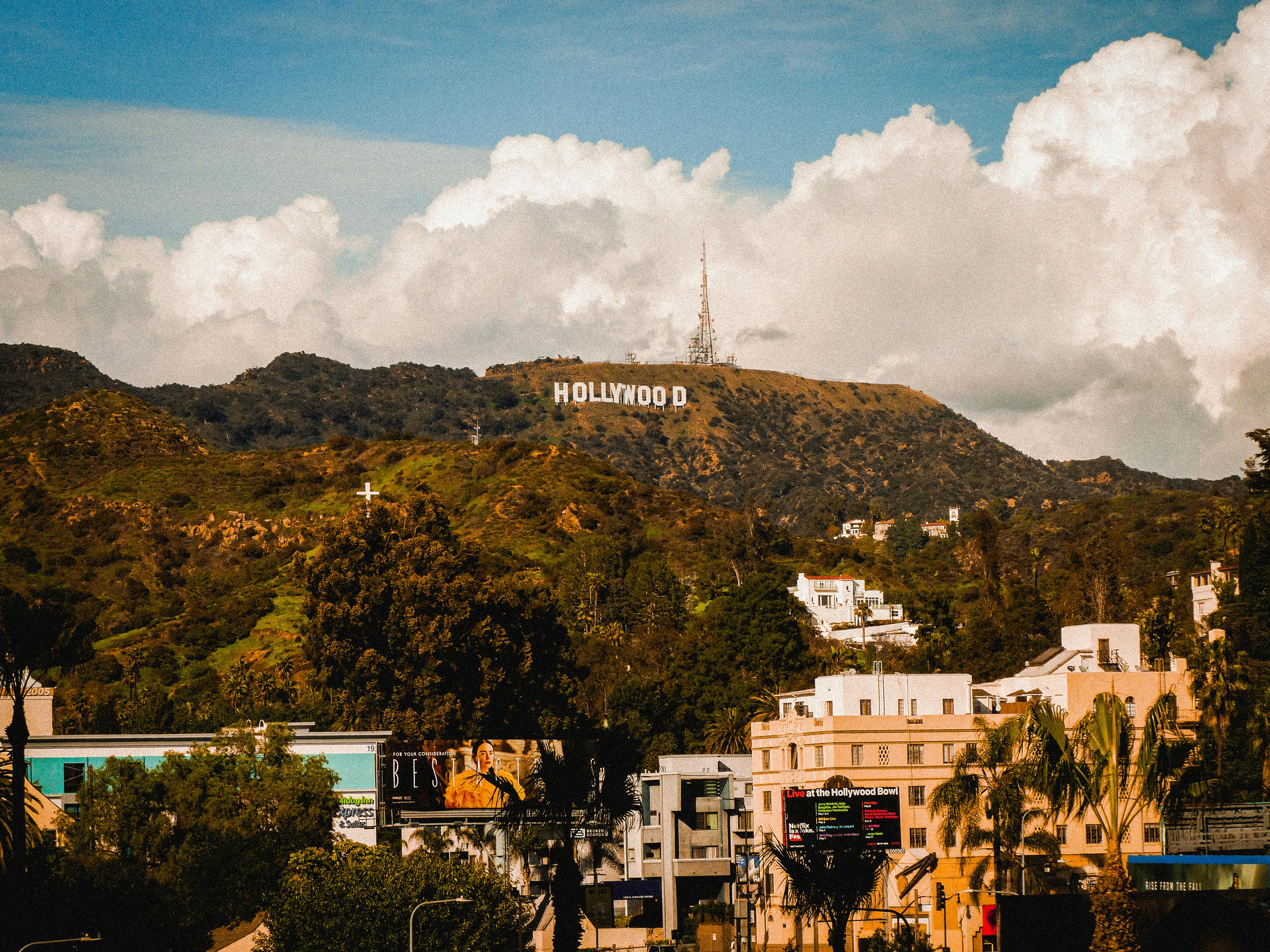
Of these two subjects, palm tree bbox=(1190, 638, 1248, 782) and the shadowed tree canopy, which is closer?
palm tree bbox=(1190, 638, 1248, 782)

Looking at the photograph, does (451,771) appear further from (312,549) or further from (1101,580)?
(312,549)

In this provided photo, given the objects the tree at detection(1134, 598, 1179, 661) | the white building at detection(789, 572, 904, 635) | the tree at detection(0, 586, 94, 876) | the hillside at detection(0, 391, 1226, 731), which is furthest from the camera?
the white building at detection(789, 572, 904, 635)

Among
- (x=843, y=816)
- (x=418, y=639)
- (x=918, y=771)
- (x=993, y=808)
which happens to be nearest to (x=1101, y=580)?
(x=918, y=771)

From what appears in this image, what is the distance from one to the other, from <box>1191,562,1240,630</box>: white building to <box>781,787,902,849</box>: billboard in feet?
206

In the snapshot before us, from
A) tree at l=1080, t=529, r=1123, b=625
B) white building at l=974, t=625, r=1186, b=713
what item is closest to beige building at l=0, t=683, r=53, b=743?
white building at l=974, t=625, r=1186, b=713

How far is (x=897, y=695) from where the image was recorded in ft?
293

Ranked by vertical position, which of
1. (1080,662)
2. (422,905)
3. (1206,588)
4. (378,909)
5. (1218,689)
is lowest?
(378,909)

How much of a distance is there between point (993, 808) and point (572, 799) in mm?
27586

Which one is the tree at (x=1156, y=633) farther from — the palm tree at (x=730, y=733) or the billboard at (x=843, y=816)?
the billboard at (x=843, y=816)

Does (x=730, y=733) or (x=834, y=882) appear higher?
(x=730, y=733)

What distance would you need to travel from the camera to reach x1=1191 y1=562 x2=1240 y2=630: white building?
135750 millimetres

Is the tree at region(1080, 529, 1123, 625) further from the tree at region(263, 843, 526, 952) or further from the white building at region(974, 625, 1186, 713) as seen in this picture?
the tree at region(263, 843, 526, 952)

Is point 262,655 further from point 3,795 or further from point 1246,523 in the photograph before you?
point 3,795

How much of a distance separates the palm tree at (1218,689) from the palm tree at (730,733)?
109 feet
